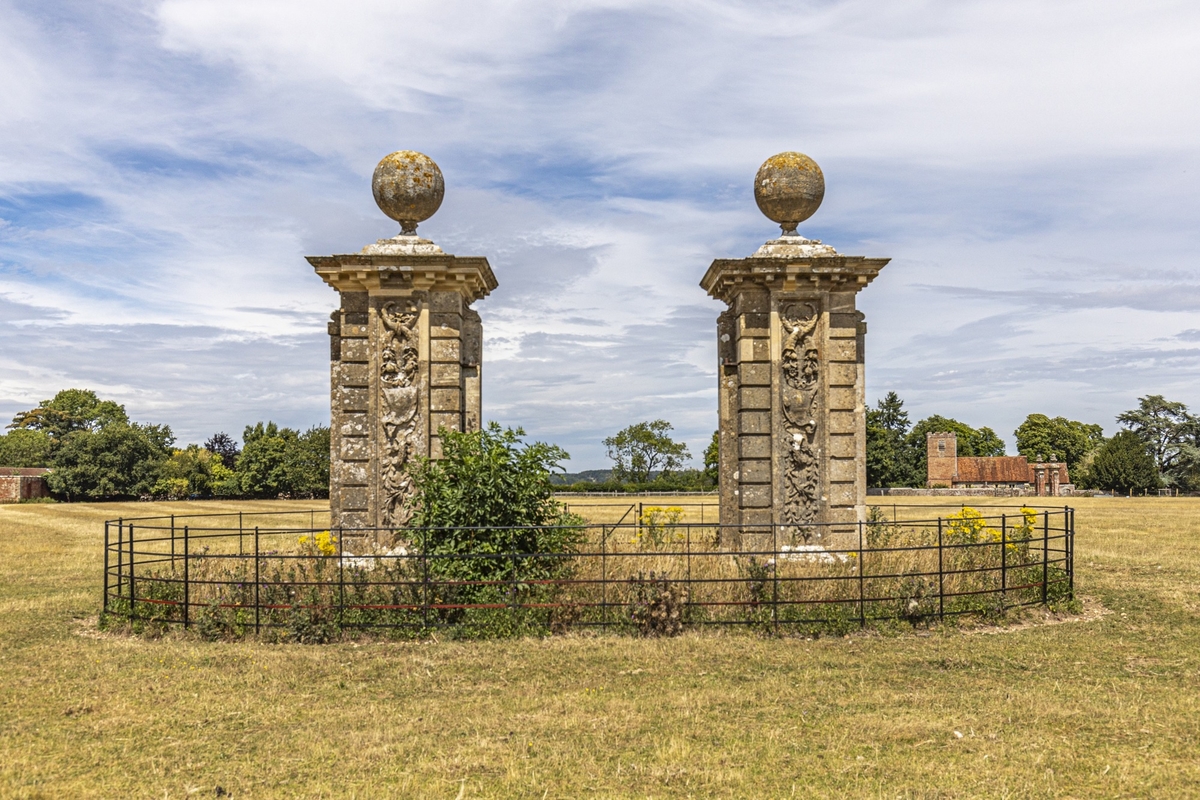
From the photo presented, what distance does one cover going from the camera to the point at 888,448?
7900cm

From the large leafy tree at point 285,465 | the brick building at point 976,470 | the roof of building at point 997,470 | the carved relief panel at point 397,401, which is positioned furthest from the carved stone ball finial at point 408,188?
the roof of building at point 997,470

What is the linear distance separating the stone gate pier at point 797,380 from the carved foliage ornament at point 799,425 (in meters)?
0.01

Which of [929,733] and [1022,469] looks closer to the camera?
[929,733]

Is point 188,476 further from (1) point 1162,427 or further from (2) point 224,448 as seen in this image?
(1) point 1162,427

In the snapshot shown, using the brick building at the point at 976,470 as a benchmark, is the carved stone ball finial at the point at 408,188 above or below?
above

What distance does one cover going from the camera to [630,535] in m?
18.9

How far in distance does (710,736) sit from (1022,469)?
90.0 meters

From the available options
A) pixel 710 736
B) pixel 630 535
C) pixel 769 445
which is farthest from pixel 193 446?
pixel 710 736

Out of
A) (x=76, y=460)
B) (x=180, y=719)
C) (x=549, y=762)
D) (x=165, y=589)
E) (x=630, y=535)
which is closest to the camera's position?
(x=549, y=762)

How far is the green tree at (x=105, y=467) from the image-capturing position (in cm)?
6425

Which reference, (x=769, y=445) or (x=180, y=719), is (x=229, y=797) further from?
(x=769, y=445)

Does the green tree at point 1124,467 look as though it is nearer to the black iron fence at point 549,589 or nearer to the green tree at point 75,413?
the black iron fence at point 549,589

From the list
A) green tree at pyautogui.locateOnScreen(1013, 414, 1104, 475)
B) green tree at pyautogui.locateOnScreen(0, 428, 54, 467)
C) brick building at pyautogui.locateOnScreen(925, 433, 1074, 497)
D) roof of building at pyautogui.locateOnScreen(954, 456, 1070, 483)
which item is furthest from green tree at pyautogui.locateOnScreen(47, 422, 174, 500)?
green tree at pyautogui.locateOnScreen(1013, 414, 1104, 475)

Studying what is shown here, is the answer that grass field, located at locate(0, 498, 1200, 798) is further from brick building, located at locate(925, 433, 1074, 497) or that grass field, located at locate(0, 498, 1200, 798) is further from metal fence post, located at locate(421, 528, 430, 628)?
brick building, located at locate(925, 433, 1074, 497)
